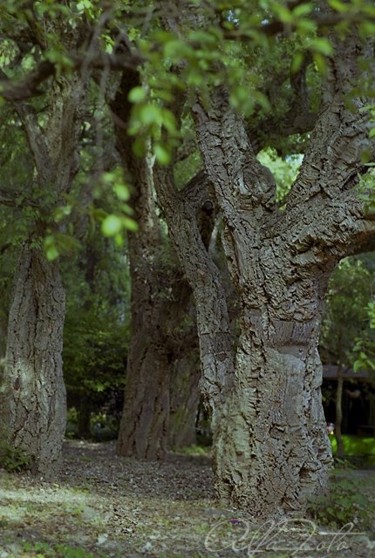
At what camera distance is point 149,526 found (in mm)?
7520

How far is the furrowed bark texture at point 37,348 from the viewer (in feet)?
31.8

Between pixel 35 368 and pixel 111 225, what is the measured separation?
22.6 feet

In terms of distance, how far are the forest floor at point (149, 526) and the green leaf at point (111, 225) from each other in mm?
3375

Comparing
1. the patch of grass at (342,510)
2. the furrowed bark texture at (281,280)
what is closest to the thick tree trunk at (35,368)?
the furrowed bark texture at (281,280)

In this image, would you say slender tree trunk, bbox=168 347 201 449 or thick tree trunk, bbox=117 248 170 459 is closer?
thick tree trunk, bbox=117 248 170 459

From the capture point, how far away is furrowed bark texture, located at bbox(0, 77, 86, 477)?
9.70 meters

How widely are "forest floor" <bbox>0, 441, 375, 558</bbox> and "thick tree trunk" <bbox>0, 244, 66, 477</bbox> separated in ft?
1.47

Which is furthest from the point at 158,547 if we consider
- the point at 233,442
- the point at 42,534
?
the point at 233,442

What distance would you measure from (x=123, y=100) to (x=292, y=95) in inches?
114

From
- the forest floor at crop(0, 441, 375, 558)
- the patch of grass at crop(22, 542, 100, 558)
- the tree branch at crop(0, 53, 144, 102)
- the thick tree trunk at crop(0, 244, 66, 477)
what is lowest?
the patch of grass at crop(22, 542, 100, 558)

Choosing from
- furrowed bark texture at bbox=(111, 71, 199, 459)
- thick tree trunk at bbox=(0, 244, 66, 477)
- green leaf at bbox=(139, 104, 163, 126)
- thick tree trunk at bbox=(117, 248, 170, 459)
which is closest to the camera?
green leaf at bbox=(139, 104, 163, 126)

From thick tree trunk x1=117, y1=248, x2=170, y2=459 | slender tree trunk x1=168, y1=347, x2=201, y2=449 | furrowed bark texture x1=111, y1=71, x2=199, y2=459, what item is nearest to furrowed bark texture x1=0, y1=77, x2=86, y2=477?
furrowed bark texture x1=111, y1=71, x2=199, y2=459

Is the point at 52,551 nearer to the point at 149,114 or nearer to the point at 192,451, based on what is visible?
the point at 149,114

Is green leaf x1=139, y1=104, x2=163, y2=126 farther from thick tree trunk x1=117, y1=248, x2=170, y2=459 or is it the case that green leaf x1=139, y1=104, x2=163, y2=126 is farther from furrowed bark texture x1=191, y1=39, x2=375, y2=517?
thick tree trunk x1=117, y1=248, x2=170, y2=459
